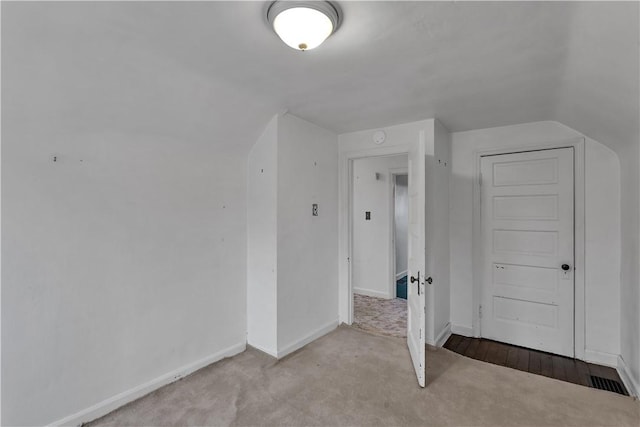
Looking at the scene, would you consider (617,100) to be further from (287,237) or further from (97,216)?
(97,216)

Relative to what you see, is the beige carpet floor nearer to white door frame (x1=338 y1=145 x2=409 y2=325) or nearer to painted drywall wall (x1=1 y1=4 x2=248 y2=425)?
painted drywall wall (x1=1 y1=4 x2=248 y2=425)

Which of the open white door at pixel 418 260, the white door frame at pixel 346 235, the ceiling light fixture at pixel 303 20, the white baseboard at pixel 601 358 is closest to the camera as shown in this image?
the ceiling light fixture at pixel 303 20

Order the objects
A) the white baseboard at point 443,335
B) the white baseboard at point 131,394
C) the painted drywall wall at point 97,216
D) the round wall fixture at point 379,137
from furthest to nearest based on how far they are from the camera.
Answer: the round wall fixture at point 379,137, the white baseboard at point 443,335, the white baseboard at point 131,394, the painted drywall wall at point 97,216

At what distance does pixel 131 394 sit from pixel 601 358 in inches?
156

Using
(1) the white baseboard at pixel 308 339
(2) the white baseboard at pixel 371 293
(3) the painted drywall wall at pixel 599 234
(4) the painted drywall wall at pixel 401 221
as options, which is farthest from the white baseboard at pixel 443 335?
(4) the painted drywall wall at pixel 401 221

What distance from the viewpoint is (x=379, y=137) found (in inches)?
127

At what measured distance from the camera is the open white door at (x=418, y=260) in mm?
2320

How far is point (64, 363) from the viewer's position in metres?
1.86

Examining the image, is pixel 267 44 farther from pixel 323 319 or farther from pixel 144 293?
pixel 323 319

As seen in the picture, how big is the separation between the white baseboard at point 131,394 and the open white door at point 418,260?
1696 millimetres

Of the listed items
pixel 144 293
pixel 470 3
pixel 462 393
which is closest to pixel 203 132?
pixel 144 293

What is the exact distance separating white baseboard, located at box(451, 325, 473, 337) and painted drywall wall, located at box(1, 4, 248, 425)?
2.59 metres

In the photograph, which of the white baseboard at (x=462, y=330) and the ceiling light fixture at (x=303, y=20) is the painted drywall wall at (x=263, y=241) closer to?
the ceiling light fixture at (x=303, y=20)

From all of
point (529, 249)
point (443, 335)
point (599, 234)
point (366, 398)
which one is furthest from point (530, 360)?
point (366, 398)
